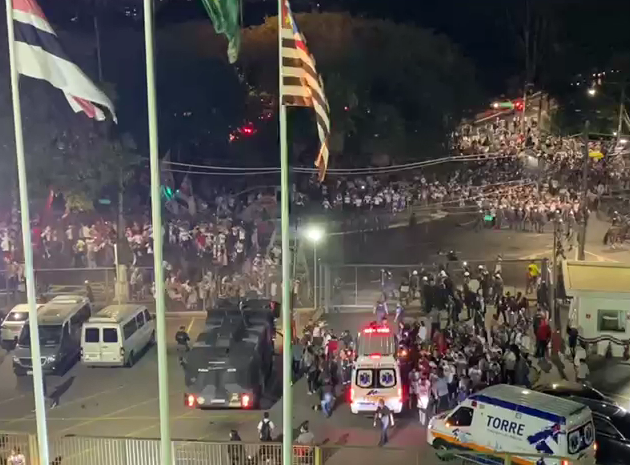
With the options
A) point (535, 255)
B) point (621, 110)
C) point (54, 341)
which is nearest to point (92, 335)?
point (54, 341)

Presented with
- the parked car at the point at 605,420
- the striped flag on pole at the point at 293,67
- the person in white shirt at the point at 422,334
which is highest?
the striped flag on pole at the point at 293,67

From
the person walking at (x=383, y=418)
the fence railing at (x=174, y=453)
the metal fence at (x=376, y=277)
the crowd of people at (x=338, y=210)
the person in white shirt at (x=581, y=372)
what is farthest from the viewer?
the crowd of people at (x=338, y=210)

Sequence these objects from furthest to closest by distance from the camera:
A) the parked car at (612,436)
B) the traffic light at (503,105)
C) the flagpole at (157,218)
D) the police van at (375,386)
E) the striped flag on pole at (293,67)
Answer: the traffic light at (503,105) → the police van at (375,386) → the parked car at (612,436) → the striped flag on pole at (293,67) → the flagpole at (157,218)

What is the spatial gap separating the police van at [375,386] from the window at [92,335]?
235 inches

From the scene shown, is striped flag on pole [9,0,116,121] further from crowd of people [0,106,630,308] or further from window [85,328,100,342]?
crowd of people [0,106,630,308]

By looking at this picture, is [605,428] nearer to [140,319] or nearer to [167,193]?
[140,319]

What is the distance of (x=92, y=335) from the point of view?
628 inches

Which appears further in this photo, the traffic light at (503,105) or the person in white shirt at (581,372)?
the traffic light at (503,105)

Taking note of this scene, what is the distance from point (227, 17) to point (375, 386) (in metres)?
7.88

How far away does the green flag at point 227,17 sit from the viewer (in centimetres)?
735

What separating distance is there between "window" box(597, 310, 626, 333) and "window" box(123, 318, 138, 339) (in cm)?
1038

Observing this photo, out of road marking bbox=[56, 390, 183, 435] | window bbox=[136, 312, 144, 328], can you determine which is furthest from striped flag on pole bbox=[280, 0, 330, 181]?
window bbox=[136, 312, 144, 328]

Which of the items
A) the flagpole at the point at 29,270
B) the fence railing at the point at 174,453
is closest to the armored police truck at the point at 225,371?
the fence railing at the point at 174,453

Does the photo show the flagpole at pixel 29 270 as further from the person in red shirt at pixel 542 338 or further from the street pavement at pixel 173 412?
the person in red shirt at pixel 542 338
